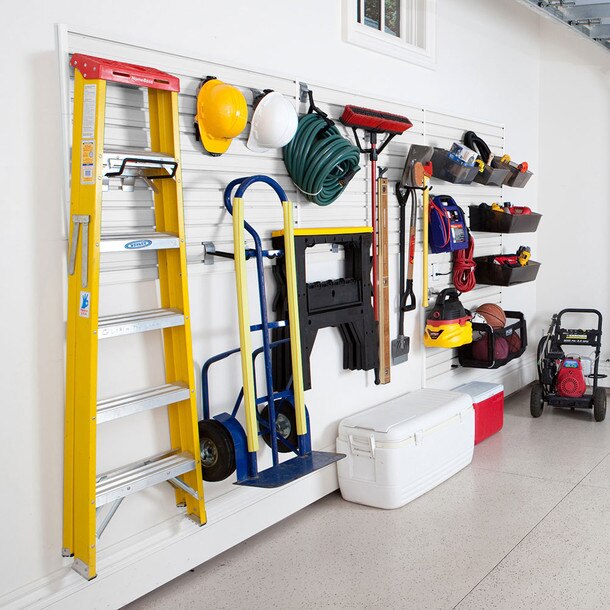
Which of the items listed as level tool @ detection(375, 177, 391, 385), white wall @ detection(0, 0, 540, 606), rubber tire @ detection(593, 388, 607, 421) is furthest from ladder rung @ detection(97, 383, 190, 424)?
rubber tire @ detection(593, 388, 607, 421)

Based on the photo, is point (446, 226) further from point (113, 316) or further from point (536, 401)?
point (113, 316)

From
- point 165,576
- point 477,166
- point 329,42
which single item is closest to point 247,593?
point 165,576

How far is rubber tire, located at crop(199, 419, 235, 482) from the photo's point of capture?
3.11 metres

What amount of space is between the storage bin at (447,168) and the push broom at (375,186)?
0.48 meters

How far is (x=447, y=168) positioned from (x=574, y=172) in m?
2.08

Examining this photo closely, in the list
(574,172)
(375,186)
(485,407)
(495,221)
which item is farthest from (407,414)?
(574,172)

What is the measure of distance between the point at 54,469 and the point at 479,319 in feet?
10.9

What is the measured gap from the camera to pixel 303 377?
142 inches

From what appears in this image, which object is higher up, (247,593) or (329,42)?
(329,42)

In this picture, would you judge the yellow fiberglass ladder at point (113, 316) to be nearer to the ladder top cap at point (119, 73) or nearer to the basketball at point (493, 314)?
the ladder top cap at point (119, 73)

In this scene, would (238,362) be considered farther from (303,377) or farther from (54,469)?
(54,469)

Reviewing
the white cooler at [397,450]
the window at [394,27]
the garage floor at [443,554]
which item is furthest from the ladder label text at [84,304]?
the window at [394,27]

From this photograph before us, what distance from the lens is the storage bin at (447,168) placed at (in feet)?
15.5

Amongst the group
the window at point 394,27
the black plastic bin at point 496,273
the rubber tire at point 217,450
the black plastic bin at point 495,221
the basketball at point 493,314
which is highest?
the window at point 394,27
